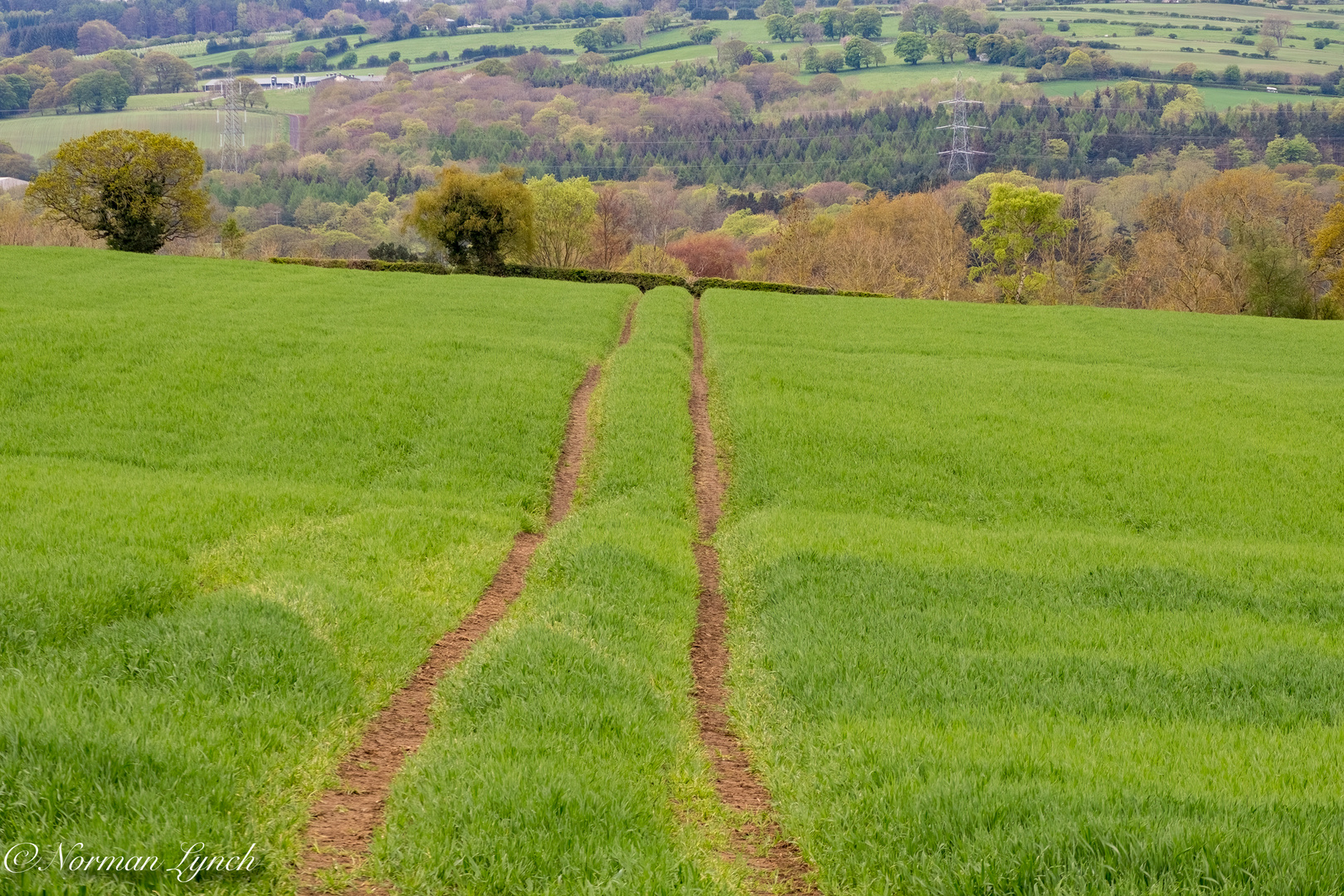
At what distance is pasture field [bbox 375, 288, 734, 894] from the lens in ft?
15.6

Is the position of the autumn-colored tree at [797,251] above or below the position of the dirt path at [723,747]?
above

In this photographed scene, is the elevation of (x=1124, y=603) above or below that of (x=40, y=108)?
below

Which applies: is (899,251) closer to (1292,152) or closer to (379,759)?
(379,759)

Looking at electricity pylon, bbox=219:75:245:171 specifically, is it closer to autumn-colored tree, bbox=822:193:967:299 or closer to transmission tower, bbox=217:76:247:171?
transmission tower, bbox=217:76:247:171

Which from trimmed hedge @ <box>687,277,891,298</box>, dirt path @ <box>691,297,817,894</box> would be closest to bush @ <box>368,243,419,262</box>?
trimmed hedge @ <box>687,277,891,298</box>

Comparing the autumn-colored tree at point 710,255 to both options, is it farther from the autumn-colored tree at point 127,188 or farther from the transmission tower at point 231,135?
the transmission tower at point 231,135

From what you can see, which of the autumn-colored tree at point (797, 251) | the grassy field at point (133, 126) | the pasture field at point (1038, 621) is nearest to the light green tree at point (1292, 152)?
the autumn-colored tree at point (797, 251)

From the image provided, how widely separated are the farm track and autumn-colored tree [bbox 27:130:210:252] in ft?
125

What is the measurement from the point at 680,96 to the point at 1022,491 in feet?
642

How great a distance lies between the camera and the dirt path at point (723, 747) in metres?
5.30

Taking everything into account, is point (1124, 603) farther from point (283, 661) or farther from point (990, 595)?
point (283, 661)

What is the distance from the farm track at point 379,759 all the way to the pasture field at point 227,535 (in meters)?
0.14

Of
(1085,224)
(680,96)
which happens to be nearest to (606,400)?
(1085,224)

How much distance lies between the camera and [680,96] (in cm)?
19462
